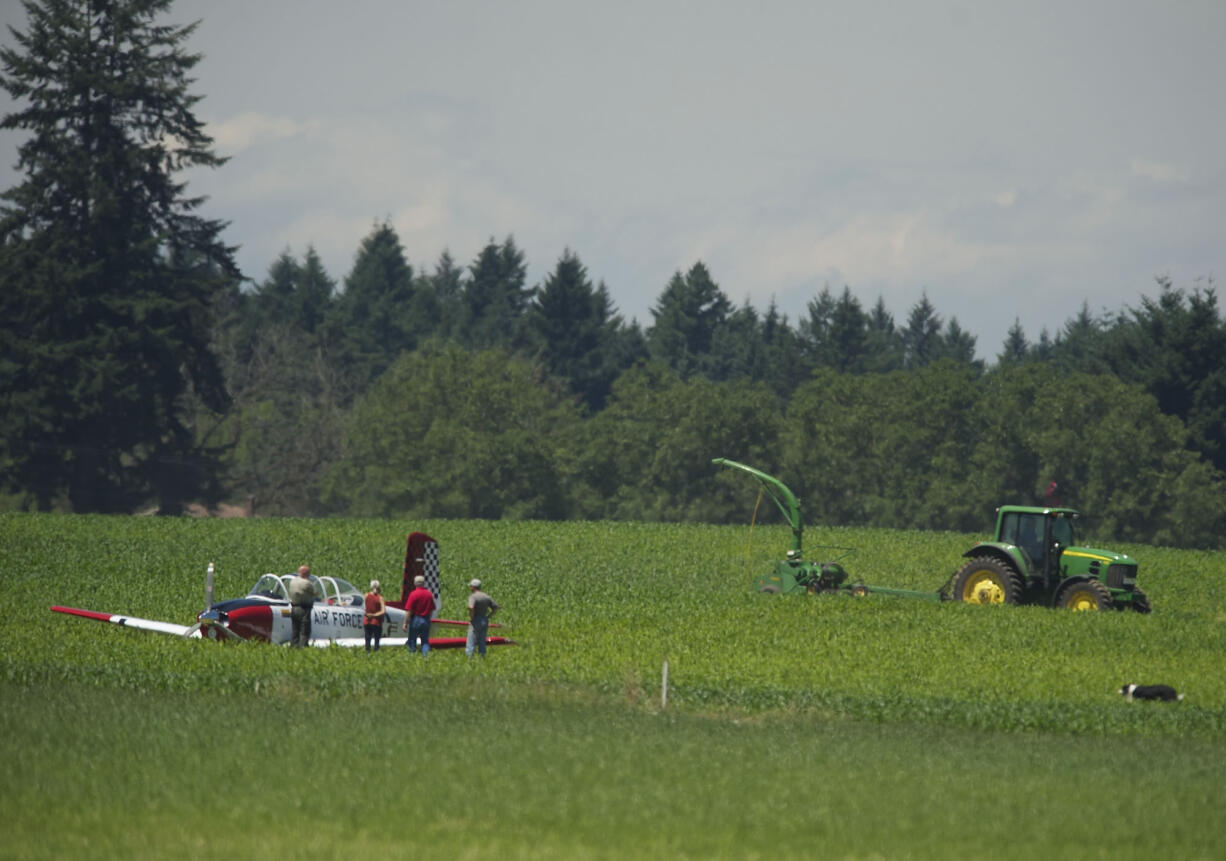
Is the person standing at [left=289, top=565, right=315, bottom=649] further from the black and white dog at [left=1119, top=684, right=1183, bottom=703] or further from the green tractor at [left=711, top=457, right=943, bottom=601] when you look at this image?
the black and white dog at [left=1119, top=684, right=1183, bottom=703]

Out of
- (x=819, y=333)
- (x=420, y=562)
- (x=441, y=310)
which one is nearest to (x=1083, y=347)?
(x=819, y=333)

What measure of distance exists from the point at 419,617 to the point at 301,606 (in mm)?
2322

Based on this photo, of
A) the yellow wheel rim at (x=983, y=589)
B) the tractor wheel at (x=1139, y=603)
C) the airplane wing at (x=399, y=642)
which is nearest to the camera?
the airplane wing at (x=399, y=642)

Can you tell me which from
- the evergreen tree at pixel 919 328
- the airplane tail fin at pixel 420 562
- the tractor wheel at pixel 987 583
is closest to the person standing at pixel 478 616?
the airplane tail fin at pixel 420 562

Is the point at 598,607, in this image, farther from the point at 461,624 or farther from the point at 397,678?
the point at 397,678

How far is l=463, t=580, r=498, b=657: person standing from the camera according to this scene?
86.1 ft

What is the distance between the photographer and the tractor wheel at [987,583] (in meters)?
31.4

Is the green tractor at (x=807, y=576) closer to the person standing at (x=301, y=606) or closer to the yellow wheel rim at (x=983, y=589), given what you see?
the yellow wheel rim at (x=983, y=589)

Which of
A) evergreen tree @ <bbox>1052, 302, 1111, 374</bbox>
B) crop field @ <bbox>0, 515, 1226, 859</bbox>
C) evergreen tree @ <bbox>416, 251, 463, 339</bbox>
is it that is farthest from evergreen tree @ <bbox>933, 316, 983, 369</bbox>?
crop field @ <bbox>0, 515, 1226, 859</bbox>

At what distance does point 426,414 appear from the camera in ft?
274

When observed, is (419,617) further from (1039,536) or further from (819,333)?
(819,333)

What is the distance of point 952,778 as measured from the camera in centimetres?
1653

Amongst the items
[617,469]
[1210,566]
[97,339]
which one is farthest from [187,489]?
[1210,566]

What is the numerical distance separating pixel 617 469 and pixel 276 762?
7229 cm
